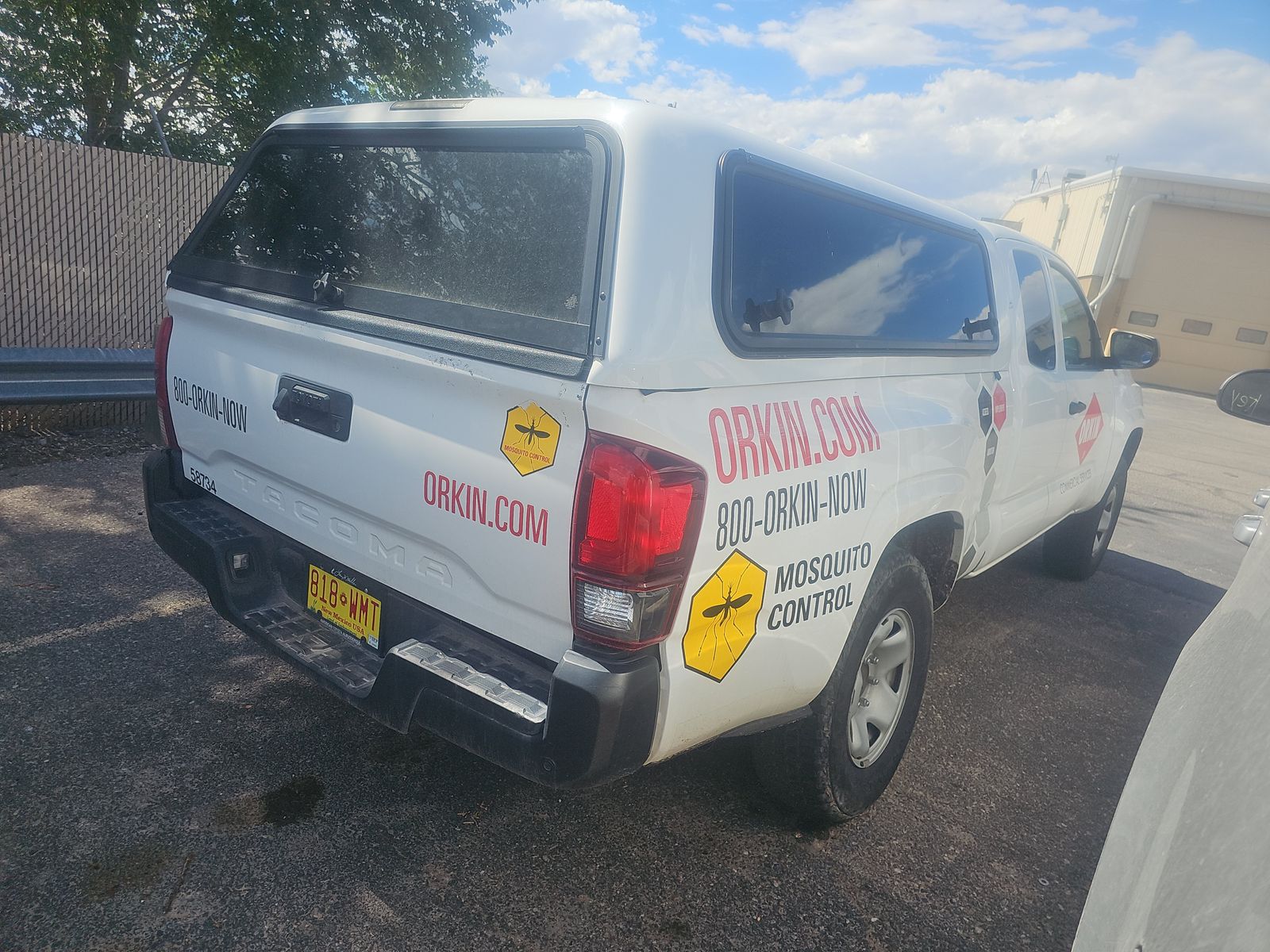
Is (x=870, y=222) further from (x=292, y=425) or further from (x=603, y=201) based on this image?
(x=292, y=425)

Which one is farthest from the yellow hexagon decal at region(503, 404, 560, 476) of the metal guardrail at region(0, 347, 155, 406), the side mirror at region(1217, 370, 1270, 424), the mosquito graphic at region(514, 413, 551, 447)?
the metal guardrail at region(0, 347, 155, 406)

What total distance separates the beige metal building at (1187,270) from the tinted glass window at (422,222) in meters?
24.0

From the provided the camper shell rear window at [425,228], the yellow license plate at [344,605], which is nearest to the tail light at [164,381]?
the camper shell rear window at [425,228]

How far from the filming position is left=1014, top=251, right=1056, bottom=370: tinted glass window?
153 inches

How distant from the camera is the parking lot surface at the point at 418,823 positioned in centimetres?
227

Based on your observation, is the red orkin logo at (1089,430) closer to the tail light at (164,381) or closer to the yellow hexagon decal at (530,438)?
the yellow hexagon decal at (530,438)

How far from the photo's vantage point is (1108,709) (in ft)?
13.1

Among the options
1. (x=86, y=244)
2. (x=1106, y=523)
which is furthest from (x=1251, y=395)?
(x=86, y=244)

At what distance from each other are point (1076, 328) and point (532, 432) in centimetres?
361

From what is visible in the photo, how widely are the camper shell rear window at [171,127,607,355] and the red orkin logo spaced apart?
3414mm

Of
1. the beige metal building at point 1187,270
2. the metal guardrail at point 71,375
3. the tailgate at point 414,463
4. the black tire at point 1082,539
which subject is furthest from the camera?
the beige metal building at point 1187,270

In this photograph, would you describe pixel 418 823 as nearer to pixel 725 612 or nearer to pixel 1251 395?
pixel 725 612

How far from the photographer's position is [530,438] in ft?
6.63

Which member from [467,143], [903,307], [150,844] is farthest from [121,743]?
[903,307]
